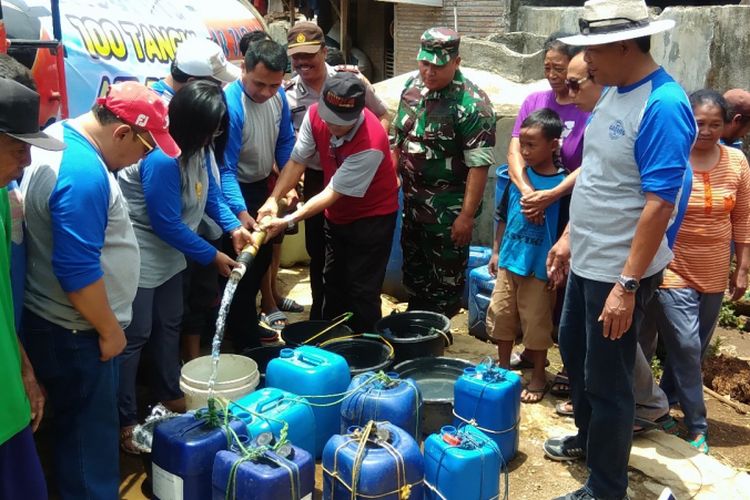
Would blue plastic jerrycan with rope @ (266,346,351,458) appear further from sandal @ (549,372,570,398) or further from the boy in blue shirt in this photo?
sandal @ (549,372,570,398)

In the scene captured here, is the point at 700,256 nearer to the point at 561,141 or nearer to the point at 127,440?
the point at 561,141

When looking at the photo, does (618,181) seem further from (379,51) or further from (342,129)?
(379,51)

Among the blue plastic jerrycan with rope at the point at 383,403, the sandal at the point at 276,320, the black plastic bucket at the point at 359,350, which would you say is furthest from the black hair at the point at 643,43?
the sandal at the point at 276,320

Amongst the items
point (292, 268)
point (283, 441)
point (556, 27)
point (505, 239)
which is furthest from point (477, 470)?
point (556, 27)

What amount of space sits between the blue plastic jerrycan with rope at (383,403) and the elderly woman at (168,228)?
98 cm

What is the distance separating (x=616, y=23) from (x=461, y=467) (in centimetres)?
187

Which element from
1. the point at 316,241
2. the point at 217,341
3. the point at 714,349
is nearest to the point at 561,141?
the point at 316,241

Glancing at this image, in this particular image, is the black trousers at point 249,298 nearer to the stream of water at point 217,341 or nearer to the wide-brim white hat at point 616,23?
the stream of water at point 217,341

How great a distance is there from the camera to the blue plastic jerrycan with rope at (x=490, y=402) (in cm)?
356

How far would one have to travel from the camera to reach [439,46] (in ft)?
14.9

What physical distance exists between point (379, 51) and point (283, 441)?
14.1m

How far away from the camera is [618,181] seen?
290cm

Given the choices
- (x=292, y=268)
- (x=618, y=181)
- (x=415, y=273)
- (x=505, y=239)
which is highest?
(x=618, y=181)

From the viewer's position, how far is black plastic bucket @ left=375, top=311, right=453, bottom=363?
4.34 meters
